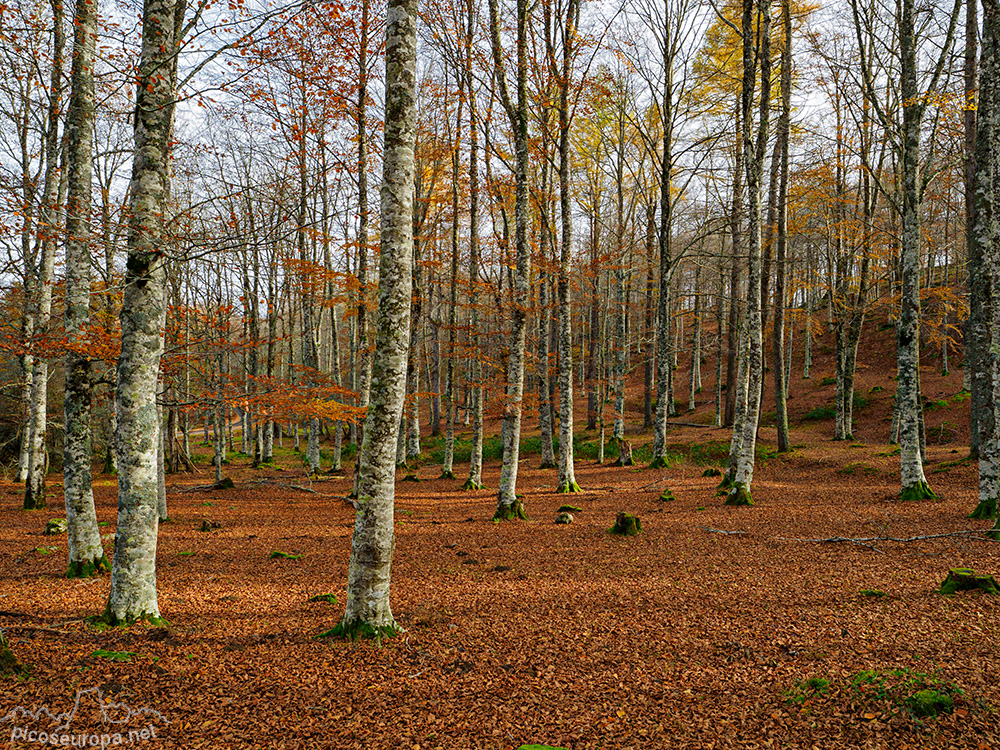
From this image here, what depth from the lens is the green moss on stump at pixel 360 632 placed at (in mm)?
4543

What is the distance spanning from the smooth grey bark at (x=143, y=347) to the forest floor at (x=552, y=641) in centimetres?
50

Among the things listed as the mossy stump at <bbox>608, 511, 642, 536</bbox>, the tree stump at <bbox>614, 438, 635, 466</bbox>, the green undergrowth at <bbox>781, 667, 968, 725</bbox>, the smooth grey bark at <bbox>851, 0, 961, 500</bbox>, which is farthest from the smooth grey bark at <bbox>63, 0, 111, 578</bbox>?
the tree stump at <bbox>614, 438, 635, 466</bbox>

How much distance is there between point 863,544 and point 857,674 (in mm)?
4308

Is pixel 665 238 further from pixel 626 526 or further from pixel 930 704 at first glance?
pixel 930 704

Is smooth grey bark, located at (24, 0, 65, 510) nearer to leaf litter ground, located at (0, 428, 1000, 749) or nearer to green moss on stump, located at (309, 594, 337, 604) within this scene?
leaf litter ground, located at (0, 428, 1000, 749)

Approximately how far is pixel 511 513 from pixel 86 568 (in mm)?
6743

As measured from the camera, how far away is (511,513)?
10250 millimetres

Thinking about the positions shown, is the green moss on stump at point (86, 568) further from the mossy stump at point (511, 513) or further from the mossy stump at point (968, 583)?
the mossy stump at point (968, 583)

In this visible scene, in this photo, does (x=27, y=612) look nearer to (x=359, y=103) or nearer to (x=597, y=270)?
(x=359, y=103)

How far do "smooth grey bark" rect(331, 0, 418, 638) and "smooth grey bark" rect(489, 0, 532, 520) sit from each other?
16.5 feet

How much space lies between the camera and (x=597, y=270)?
46.9 ft

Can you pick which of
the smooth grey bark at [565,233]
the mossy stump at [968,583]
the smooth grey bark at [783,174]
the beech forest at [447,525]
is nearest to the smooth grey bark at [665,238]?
the beech forest at [447,525]

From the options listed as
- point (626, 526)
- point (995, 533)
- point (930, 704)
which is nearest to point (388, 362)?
point (930, 704)

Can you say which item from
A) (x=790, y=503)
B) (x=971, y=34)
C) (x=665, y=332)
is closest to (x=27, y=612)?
(x=790, y=503)
